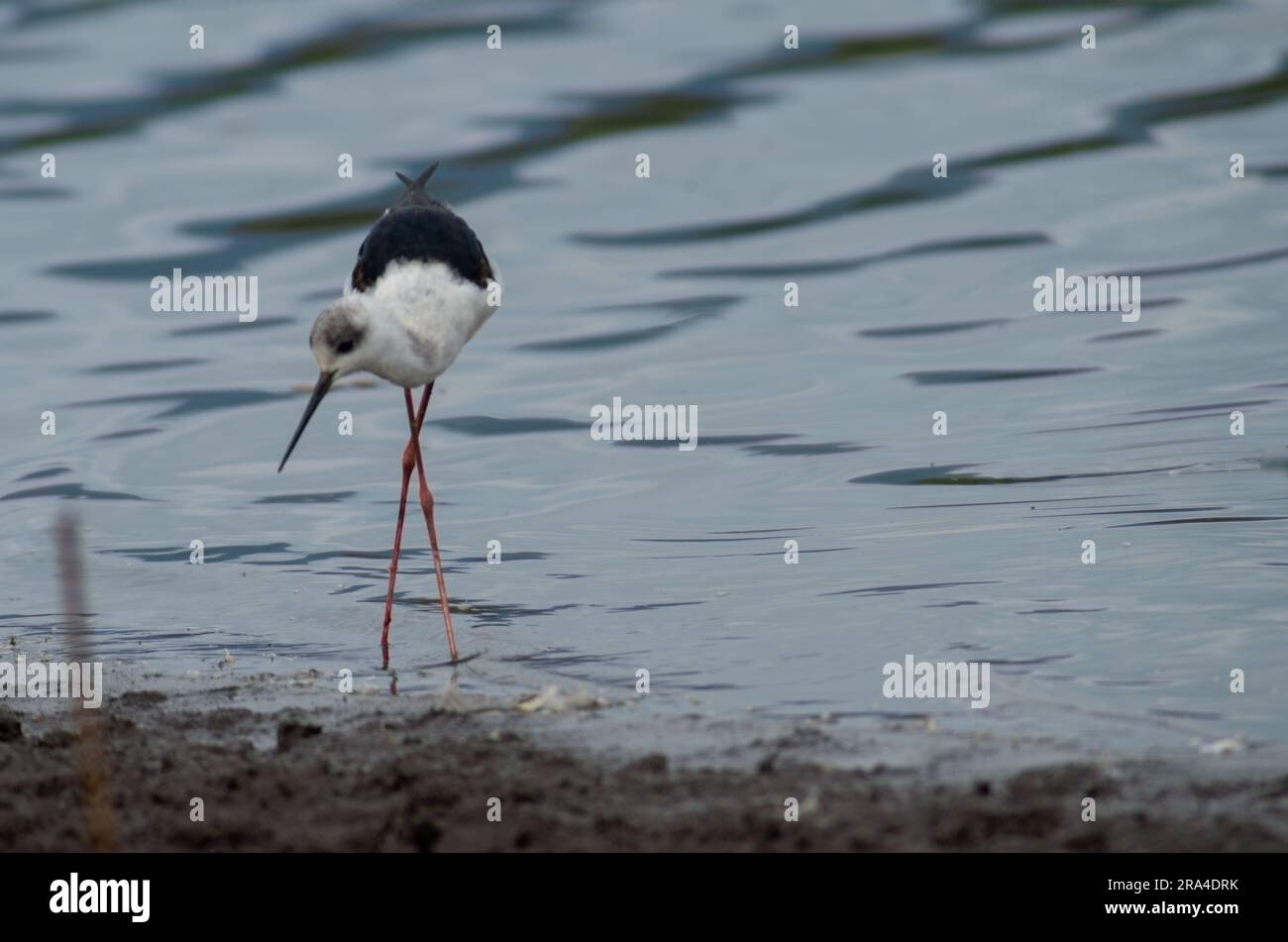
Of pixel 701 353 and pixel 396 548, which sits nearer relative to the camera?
pixel 396 548

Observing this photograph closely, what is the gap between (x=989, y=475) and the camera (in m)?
11.6

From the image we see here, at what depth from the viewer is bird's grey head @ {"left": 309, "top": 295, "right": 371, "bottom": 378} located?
8.61 meters

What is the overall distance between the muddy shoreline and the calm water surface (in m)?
0.80

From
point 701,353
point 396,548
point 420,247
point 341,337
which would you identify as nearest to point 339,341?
point 341,337

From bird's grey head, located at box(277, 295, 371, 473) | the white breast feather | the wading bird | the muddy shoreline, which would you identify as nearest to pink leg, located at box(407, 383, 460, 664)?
the wading bird

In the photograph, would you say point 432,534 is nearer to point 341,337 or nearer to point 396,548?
point 396,548

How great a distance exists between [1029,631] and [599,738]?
2351 mm

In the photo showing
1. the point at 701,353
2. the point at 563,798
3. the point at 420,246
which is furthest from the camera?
the point at 701,353

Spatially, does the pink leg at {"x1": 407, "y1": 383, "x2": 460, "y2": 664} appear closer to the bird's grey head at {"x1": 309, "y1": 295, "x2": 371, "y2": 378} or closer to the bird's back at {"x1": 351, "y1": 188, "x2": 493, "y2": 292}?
the bird's back at {"x1": 351, "y1": 188, "x2": 493, "y2": 292}

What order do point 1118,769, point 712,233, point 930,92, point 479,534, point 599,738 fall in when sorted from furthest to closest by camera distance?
point 930,92, point 712,233, point 479,534, point 599,738, point 1118,769

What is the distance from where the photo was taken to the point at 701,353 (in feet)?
51.2

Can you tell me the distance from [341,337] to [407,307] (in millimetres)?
401
